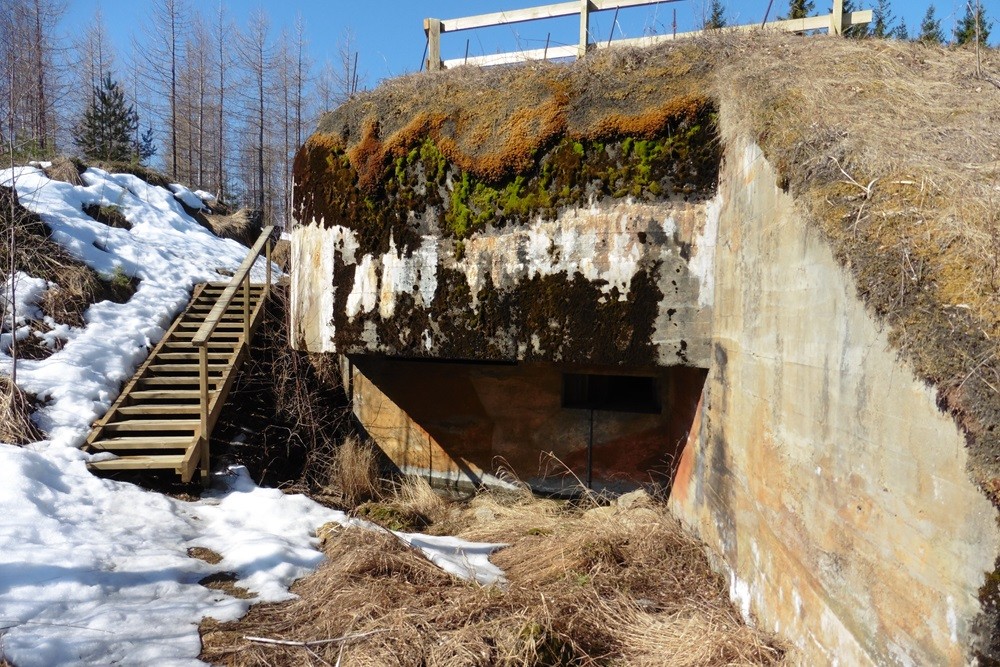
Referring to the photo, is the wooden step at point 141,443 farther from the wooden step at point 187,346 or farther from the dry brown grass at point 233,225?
the dry brown grass at point 233,225

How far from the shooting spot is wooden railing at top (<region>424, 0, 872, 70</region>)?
567cm

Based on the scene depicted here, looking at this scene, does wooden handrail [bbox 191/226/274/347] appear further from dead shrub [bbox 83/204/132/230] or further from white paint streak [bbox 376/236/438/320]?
dead shrub [bbox 83/204/132/230]

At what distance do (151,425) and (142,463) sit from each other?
67 cm

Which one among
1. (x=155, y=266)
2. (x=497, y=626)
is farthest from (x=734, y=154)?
(x=155, y=266)

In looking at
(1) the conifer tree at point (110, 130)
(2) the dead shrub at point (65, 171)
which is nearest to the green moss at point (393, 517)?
(2) the dead shrub at point (65, 171)

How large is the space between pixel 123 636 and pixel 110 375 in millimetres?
4450

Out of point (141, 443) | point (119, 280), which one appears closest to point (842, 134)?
point (141, 443)

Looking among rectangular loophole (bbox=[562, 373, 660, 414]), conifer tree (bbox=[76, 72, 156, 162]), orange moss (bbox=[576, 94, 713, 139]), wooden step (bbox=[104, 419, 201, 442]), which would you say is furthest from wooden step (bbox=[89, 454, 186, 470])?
conifer tree (bbox=[76, 72, 156, 162])

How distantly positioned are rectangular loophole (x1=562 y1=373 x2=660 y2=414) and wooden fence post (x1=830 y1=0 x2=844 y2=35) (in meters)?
3.68

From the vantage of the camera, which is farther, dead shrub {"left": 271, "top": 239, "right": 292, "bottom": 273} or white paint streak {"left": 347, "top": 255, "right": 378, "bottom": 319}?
dead shrub {"left": 271, "top": 239, "right": 292, "bottom": 273}

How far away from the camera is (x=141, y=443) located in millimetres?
6008

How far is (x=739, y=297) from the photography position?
4.14 m

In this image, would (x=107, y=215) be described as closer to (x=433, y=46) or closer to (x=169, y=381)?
(x=169, y=381)

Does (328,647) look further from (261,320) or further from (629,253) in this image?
(261,320)
